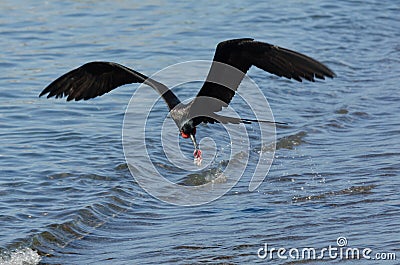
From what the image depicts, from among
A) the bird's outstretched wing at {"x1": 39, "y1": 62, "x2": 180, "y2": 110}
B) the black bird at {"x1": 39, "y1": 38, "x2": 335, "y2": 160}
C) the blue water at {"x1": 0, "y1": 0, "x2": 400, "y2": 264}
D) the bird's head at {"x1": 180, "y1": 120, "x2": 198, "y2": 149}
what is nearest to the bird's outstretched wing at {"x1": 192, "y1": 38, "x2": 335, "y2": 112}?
the black bird at {"x1": 39, "y1": 38, "x2": 335, "y2": 160}

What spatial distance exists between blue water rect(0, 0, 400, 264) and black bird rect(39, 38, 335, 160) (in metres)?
0.88

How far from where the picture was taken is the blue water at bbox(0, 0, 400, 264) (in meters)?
7.11

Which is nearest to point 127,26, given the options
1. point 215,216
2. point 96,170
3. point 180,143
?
point 180,143

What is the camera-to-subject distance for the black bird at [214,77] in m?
7.00

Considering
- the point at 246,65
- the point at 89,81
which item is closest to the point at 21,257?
the point at 89,81

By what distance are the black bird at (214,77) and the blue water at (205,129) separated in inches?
34.8

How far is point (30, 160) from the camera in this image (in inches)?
368

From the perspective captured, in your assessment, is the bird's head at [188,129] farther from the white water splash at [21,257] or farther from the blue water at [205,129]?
the white water splash at [21,257]

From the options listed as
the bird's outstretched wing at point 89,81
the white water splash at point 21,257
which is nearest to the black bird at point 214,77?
the bird's outstretched wing at point 89,81

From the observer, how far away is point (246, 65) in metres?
7.34

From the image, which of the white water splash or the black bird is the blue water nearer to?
the white water splash

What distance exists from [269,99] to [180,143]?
218 cm

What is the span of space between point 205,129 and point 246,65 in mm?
3488

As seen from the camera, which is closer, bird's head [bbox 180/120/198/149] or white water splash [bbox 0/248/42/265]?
white water splash [bbox 0/248/42/265]
